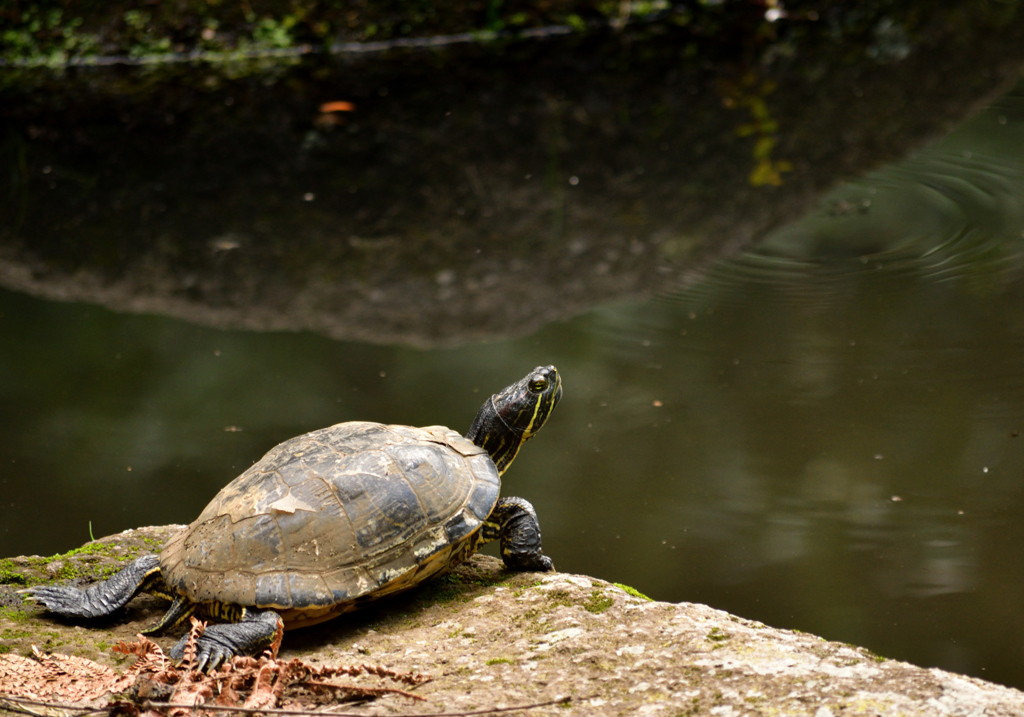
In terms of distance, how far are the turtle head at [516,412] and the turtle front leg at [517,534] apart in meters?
0.28

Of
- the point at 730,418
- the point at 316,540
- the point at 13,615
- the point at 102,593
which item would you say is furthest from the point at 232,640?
the point at 730,418

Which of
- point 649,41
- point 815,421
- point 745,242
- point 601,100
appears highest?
point 649,41

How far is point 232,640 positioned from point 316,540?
0.34 metres

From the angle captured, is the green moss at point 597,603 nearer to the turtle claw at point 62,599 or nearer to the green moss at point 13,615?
the turtle claw at point 62,599

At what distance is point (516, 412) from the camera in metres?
3.08

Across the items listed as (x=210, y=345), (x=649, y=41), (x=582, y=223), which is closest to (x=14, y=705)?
(x=210, y=345)

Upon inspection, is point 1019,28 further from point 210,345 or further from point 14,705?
point 14,705

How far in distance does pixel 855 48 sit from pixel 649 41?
79.9 inches

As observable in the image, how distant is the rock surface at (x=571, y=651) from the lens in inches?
76.9

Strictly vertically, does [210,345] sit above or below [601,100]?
below

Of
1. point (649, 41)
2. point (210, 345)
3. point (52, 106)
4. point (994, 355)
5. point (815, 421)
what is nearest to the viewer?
point (815, 421)

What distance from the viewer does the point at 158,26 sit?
9.62 metres

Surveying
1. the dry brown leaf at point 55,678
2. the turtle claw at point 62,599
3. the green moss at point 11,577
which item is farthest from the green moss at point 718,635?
the green moss at point 11,577

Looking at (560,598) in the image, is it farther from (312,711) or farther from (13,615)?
(13,615)
